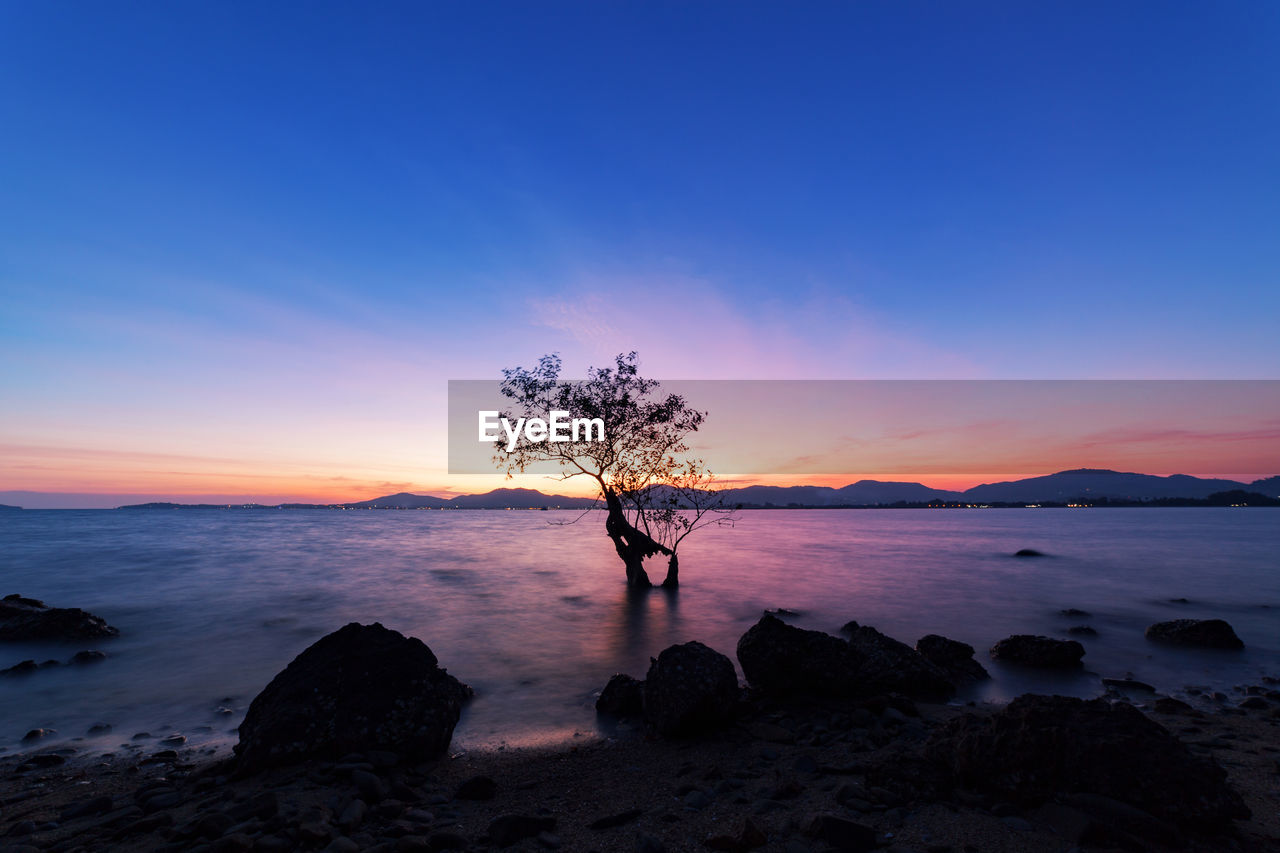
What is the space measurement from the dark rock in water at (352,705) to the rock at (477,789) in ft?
4.57

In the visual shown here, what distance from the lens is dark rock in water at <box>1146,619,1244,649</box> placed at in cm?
1530

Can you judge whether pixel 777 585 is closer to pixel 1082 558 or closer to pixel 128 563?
pixel 1082 558

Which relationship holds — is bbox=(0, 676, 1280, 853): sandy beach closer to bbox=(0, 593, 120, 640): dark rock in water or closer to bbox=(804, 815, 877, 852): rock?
bbox=(804, 815, 877, 852): rock

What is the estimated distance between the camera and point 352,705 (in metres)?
8.01

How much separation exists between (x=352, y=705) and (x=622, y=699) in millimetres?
4544

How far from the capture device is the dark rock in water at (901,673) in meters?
10.6

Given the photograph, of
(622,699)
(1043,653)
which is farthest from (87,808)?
(1043,653)

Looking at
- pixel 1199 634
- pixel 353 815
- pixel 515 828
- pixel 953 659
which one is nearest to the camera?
pixel 515 828

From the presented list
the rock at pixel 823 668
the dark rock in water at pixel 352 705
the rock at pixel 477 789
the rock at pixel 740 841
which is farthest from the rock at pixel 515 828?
the rock at pixel 823 668

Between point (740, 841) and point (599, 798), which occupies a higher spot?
point (740, 841)

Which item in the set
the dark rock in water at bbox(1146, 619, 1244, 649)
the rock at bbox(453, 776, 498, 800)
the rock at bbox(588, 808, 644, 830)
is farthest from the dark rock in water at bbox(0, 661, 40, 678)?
the dark rock in water at bbox(1146, 619, 1244, 649)

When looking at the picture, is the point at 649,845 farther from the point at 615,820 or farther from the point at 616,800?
the point at 616,800

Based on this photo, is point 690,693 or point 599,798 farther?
point 690,693

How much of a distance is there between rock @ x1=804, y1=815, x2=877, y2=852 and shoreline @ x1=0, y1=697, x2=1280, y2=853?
3.1 inches
